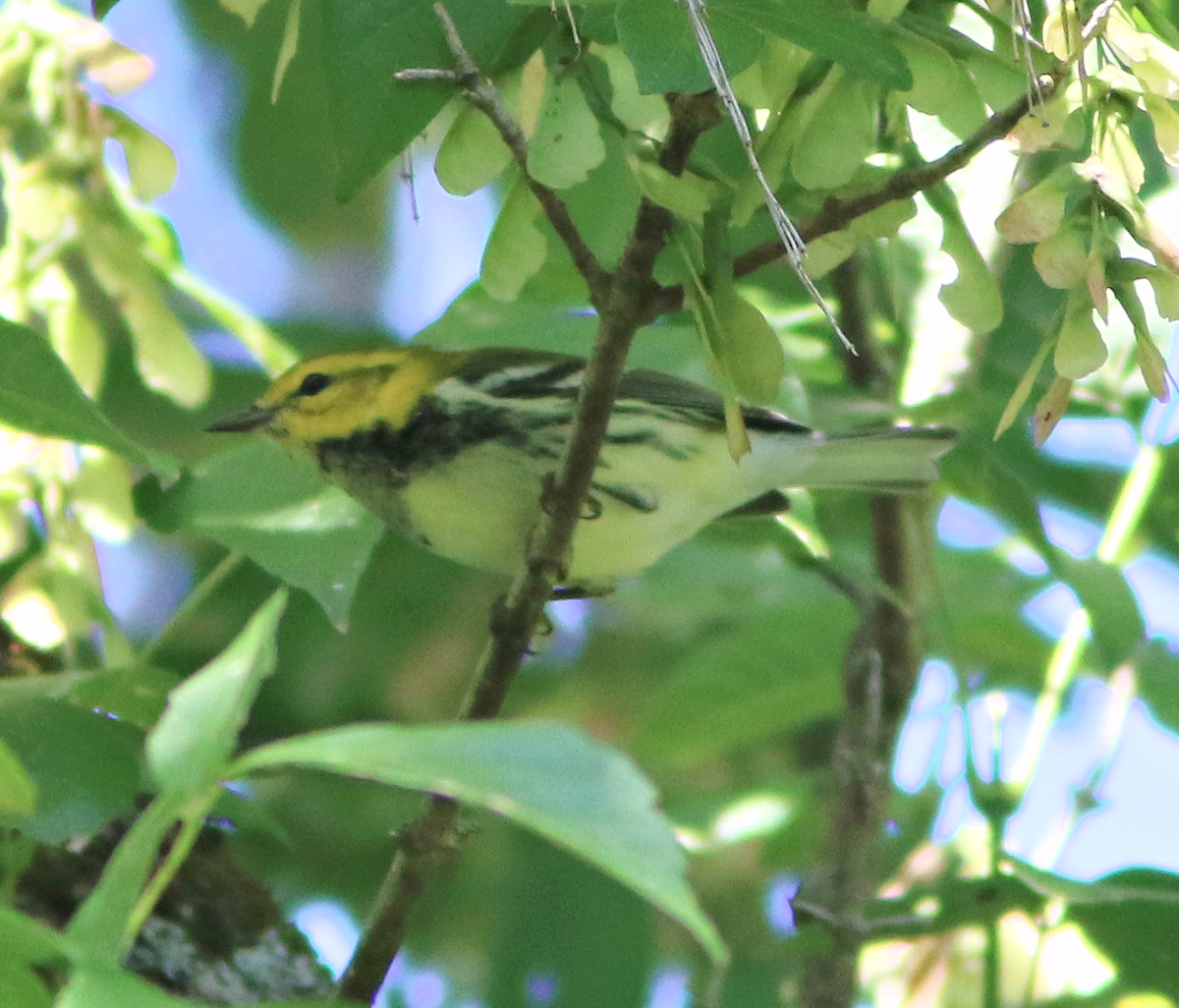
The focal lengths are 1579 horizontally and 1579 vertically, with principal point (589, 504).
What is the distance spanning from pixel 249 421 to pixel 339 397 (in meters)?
0.16

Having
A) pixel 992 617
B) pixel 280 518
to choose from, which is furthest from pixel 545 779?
pixel 992 617

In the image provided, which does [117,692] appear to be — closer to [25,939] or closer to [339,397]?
[25,939]

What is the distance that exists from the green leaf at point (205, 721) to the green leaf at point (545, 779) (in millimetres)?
23

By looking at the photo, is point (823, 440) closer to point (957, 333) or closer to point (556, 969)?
point (957, 333)

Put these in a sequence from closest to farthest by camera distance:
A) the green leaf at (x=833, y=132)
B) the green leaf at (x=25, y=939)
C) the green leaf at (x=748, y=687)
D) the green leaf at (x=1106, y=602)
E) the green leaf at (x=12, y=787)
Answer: the green leaf at (x=25, y=939) → the green leaf at (x=12, y=787) → the green leaf at (x=833, y=132) → the green leaf at (x=1106, y=602) → the green leaf at (x=748, y=687)

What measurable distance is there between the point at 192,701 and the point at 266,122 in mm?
3012

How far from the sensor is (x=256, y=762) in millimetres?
777

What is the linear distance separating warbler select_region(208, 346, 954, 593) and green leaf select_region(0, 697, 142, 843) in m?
0.76

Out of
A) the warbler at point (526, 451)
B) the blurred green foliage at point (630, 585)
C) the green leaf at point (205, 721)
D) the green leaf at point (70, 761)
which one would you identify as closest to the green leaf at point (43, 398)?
the blurred green foliage at point (630, 585)

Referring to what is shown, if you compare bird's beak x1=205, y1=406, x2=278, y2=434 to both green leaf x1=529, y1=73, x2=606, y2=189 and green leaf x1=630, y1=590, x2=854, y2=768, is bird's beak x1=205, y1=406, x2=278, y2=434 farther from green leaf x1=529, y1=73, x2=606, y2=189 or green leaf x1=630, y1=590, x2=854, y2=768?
green leaf x1=529, y1=73, x2=606, y2=189

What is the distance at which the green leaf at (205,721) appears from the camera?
2.49 feet

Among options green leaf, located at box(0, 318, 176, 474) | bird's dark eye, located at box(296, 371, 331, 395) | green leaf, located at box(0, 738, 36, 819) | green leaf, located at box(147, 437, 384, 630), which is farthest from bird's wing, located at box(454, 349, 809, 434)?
green leaf, located at box(0, 738, 36, 819)

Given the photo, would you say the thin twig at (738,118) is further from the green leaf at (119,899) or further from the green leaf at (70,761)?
the green leaf at (70,761)

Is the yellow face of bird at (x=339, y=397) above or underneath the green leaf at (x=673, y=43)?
above
